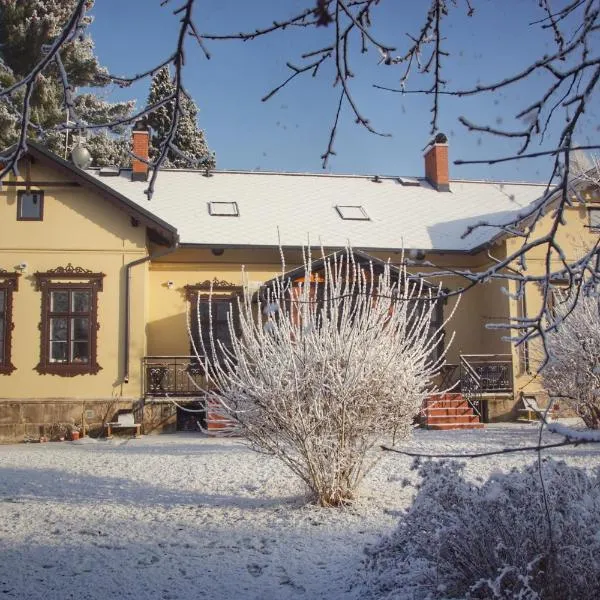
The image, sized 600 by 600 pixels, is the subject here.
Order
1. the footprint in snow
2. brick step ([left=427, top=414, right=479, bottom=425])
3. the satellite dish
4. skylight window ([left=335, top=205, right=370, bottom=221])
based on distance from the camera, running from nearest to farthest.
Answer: the footprint in snow
the satellite dish
brick step ([left=427, top=414, right=479, bottom=425])
skylight window ([left=335, top=205, right=370, bottom=221])

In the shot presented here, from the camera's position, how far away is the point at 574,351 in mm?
11352

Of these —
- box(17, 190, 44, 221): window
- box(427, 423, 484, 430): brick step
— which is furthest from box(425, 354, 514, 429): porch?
box(17, 190, 44, 221): window

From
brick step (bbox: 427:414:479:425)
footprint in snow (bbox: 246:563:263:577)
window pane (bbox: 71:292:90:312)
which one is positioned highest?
window pane (bbox: 71:292:90:312)

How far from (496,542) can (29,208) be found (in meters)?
14.0

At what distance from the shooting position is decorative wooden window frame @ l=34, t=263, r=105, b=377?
15.1m

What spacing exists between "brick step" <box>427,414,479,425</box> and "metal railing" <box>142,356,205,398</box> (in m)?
5.18

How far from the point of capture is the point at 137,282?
50.8 feet

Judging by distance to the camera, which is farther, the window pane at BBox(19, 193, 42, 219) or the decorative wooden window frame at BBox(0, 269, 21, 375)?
the window pane at BBox(19, 193, 42, 219)

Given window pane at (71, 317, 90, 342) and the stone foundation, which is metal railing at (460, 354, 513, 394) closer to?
the stone foundation

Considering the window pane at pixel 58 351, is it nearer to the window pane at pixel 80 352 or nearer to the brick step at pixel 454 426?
the window pane at pixel 80 352

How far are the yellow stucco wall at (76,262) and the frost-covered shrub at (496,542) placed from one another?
11350mm

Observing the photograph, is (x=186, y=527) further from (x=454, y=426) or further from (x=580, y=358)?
(x=454, y=426)

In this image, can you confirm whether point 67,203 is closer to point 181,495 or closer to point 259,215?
point 259,215

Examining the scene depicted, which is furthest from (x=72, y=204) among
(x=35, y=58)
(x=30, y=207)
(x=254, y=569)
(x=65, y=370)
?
(x=254, y=569)
